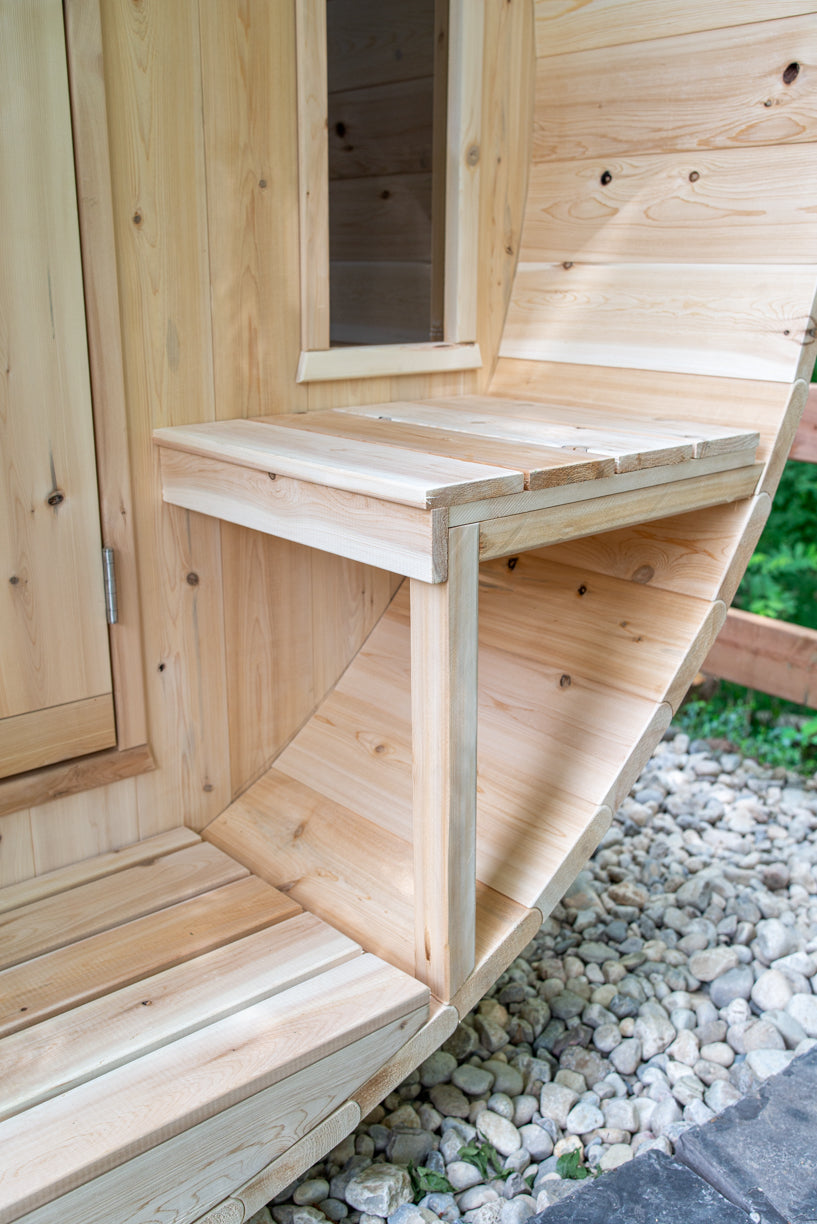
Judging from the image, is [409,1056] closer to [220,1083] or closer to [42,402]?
[220,1083]

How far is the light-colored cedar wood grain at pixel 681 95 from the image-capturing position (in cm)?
169

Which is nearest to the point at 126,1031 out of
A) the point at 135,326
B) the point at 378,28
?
the point at 135,326

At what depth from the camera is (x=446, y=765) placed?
4.50 ft

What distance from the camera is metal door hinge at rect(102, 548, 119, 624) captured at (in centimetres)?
165

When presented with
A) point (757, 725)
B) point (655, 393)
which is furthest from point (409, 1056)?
point (757, 725)

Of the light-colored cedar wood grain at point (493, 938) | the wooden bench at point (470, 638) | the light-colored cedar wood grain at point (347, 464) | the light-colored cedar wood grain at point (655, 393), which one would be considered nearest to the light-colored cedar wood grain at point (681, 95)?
the wooden bench at point (470, 638)

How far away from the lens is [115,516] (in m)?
1.66

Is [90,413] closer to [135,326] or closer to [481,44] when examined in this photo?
[135,326]

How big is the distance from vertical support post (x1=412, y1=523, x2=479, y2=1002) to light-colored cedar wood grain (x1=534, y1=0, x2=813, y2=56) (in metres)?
1.06

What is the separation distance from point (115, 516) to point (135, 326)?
29 centimetres

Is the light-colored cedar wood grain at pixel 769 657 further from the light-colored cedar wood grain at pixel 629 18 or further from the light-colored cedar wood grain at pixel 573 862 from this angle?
the light-colored cedar wood grain at pixel 629 18

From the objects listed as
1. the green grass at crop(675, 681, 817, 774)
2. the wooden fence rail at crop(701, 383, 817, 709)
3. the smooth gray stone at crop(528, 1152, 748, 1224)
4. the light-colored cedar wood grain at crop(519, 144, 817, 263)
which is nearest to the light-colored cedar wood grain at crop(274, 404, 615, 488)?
the light-colored cedar wood grain at crop(519, 144, 817, 263)

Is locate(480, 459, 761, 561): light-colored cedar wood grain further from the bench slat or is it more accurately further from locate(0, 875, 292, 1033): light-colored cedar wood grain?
locate(0, 875, 292, 1033): light-colored cedar wood grain

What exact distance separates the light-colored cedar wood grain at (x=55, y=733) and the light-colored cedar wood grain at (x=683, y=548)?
863 millimetres
